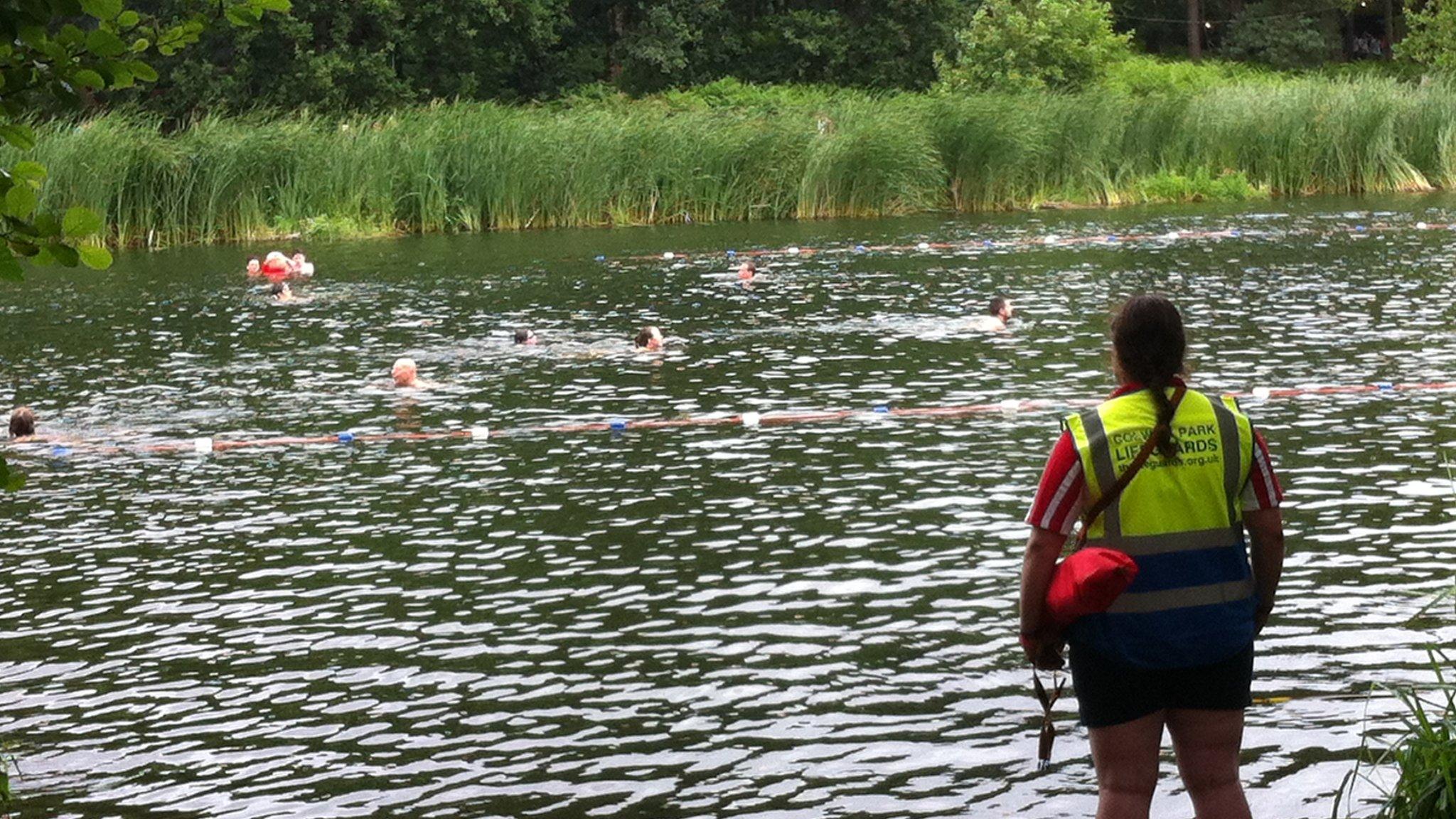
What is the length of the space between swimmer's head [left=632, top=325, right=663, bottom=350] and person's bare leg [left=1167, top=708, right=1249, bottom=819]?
602 inches

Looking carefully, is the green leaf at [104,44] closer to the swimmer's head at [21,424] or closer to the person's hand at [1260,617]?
the person's hand at [1260,617]

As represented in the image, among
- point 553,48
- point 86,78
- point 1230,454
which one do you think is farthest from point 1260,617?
point 553,48

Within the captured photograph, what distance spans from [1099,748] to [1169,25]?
72.0 m

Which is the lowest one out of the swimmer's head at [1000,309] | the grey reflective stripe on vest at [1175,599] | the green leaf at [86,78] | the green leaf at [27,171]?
Result: the swimmer's head at [1000,309]

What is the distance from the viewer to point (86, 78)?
4488mm

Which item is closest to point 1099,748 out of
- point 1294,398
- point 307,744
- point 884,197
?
point 307,744

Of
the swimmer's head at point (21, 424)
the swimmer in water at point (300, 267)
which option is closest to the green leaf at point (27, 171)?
the swimmer's head at point (21, 424)

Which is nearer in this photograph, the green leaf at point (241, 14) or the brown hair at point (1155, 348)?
the green leaf at point (241, 14)

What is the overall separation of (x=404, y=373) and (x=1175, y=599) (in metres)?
14.0

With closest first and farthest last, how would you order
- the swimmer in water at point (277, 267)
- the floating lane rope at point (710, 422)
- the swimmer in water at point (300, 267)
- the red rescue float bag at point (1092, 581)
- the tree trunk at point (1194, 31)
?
the red rescue float bag at point (1092, 581) → the floating lane rope at point (710, 422) → the swimmer in water at point (277, 267) → the swimmer in water at point (300, 267) → the tree trunk at point (1194, 31)

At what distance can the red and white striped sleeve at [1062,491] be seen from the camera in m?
5.36

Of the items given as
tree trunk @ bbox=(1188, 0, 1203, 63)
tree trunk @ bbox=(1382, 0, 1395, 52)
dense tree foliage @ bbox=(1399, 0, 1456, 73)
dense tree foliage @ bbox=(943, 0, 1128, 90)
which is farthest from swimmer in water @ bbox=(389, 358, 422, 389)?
tree trunk @ bbox=(1382, 0, 1395, 52)

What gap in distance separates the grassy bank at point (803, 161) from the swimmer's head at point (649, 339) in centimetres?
1810

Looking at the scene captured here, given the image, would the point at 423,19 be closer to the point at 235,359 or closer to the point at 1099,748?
the point at 235,359
